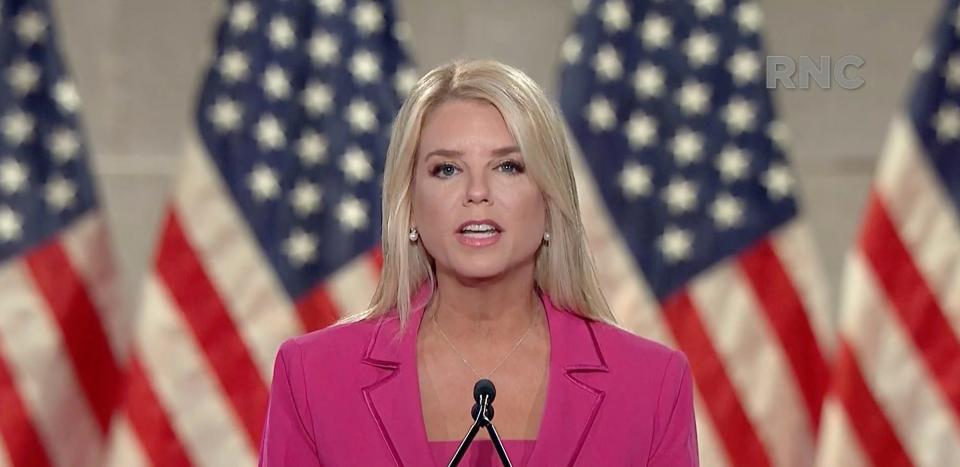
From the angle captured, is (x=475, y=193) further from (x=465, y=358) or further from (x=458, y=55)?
(x=458, y=55)

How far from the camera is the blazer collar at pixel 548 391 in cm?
165

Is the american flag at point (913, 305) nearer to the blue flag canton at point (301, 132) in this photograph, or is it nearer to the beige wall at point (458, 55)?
the beige wall at point (458, 55)

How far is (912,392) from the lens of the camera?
2.94 meters

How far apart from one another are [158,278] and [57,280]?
266 millimetres

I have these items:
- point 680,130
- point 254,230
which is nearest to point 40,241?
point 254,230

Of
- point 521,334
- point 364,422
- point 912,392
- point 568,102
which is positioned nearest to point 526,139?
point 521,334

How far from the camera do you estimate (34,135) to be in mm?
3150

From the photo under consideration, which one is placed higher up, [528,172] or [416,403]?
[528,172]

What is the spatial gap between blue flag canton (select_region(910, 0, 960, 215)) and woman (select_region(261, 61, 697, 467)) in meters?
1.41

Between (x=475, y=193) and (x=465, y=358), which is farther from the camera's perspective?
(x=465, y=358)

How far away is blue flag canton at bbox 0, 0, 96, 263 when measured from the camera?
3.13m

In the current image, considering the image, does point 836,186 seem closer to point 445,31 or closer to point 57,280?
point 445,31

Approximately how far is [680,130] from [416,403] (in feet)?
5.08

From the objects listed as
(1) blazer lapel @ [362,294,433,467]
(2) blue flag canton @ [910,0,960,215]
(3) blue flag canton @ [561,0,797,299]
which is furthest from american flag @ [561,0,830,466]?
(1) blazer lapel @ [362,294,433,467]
